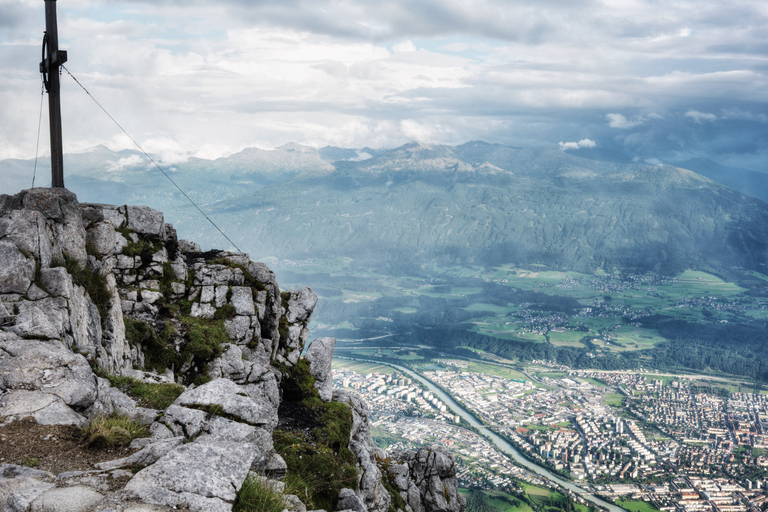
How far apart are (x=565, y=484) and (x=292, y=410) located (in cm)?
6141

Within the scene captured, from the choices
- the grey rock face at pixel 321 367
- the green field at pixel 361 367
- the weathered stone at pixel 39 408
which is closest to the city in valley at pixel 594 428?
the green field at pixel 361 367

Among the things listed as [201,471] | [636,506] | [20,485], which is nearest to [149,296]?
[20,485]

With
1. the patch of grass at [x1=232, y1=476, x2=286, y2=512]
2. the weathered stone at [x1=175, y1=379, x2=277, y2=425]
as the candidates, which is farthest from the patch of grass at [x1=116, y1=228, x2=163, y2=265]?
the patch of grass at [x1=232, y1=476, x2=286, y2=512]

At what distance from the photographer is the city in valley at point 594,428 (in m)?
70.1

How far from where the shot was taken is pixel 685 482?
73000 mm

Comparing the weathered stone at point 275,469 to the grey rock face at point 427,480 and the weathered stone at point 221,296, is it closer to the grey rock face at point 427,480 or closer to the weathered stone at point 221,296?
the weathered stone at point 221,296

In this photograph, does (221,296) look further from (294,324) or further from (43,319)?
(43,319)

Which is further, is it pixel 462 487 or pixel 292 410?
pixel 462 487

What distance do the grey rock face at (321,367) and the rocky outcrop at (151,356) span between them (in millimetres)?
81

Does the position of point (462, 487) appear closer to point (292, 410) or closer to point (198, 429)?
point (292, 410)

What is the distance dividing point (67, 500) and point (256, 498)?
2724mm

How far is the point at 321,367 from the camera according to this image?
27406 millimetres


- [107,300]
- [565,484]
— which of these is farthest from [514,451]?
[107,300]

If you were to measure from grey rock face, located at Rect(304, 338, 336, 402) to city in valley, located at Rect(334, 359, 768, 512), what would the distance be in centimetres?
4565
